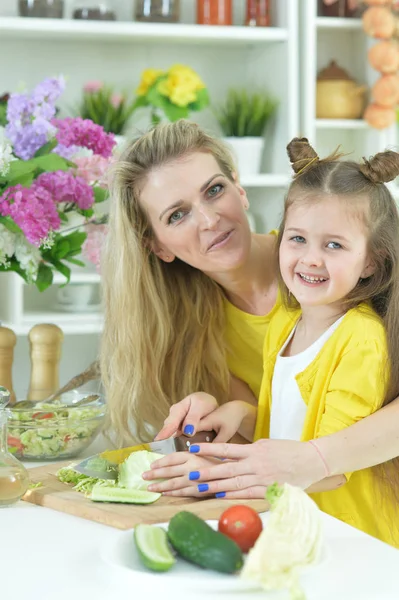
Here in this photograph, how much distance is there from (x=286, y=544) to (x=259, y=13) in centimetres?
288

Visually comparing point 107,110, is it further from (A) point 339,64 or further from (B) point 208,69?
(A) point 339,64

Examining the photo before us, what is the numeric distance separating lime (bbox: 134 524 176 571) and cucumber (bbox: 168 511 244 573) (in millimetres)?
15

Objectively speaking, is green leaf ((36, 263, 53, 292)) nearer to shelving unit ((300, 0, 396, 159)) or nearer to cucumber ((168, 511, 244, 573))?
cucumber ((168, 511, 244, 573))

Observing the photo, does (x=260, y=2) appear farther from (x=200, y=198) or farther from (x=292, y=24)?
(x=200, y=198)

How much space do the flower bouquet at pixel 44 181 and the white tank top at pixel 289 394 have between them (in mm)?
480

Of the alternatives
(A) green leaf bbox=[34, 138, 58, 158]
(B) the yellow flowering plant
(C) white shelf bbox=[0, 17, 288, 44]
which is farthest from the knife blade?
(C) white shelf bbox=[0, 17, 288, 44]

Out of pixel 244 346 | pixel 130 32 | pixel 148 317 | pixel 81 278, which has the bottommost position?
pixel 81 278

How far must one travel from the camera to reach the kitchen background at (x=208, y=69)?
10.9 feet

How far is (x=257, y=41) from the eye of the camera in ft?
11.5

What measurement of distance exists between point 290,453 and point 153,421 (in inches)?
22.4

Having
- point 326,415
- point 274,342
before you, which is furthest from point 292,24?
point 326,415

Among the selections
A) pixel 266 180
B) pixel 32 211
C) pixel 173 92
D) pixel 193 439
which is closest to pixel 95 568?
pixel 193 439

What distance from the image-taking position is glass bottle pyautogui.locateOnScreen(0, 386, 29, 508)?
1.31 metres

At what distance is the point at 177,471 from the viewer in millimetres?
1390
